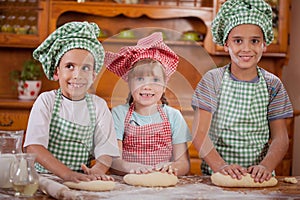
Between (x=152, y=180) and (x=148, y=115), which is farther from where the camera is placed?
(x=148, y=115)

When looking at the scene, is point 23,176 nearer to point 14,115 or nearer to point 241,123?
point 241,123

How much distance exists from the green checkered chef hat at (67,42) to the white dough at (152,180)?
1.42ft

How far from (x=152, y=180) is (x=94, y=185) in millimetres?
177

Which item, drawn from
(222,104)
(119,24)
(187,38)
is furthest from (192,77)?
(222,104)

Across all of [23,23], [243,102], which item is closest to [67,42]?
[243,102]

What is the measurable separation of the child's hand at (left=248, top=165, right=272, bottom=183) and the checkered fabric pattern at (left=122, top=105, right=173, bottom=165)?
0.33m

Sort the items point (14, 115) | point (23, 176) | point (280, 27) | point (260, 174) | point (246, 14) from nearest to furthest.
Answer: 1. point (23, 176)
2. point (260, 174)
3. point (246, 14)
4. point (14, 115)
5. point (280, 27)

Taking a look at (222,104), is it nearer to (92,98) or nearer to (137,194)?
(92,98)

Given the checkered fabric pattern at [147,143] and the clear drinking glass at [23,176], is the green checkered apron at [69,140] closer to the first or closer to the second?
the checkered fabric pattern at [147,143]

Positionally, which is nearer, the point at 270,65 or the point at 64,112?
the point at 64,112

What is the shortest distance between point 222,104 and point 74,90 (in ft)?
1.60

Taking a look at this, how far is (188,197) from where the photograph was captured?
1400mm

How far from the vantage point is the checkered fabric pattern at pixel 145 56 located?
182 cm

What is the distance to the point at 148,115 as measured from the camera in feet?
6.32
